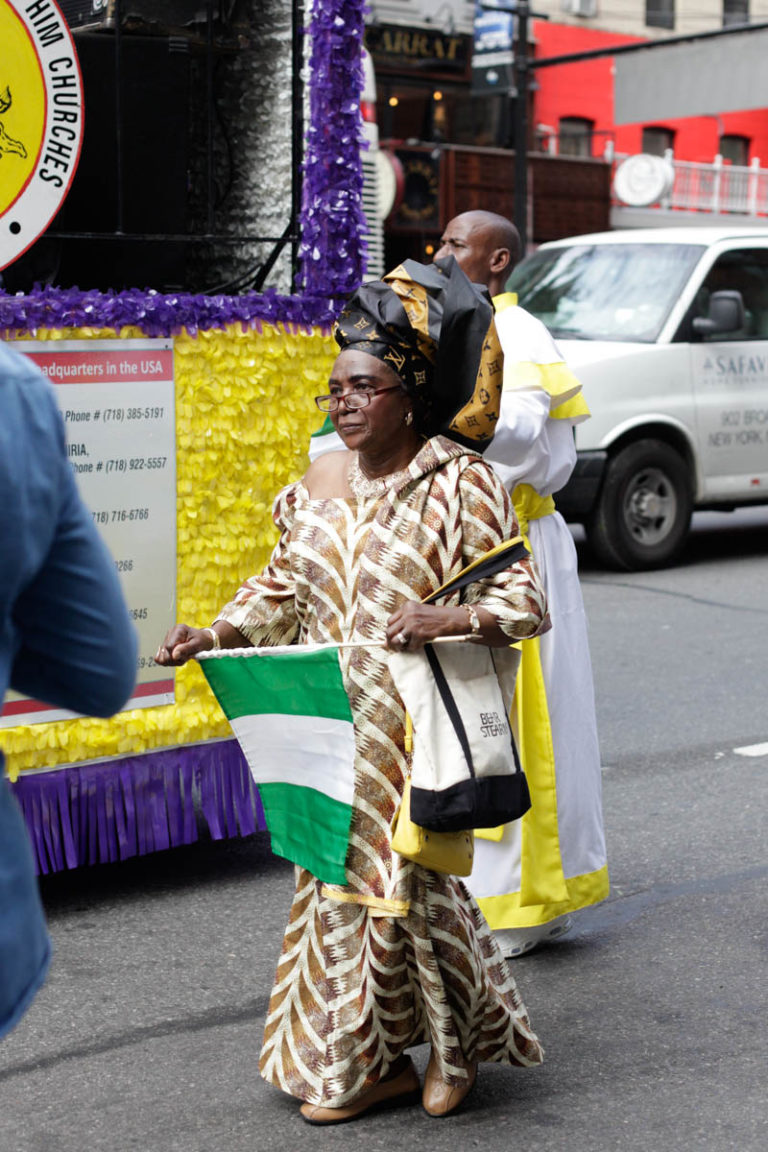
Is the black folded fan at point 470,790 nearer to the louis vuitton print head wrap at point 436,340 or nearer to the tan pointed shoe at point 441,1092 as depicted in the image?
the louis vuitton print head wrap at point 436,340

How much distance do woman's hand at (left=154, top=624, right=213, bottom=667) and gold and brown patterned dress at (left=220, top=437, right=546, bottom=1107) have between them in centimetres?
23

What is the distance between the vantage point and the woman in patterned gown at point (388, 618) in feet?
10.4

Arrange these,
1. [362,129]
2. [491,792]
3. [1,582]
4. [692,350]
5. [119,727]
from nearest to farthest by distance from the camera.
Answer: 1. [1,582]
2. [491,792]
3. [119,727]
4. [362,129]
5. [692,350]

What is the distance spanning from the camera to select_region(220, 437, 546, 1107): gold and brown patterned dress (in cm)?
316

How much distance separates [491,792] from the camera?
3.06 m

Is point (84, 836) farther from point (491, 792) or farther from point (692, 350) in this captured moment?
point (692, 350)

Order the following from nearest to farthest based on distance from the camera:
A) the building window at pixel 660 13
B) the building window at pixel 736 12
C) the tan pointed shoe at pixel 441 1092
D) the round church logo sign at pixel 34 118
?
the tan pointed shoe at pixel 441 1092, the round church logo sign at pixel 34 118, the building window at pixel 660 13, the building window at pixel 736 12

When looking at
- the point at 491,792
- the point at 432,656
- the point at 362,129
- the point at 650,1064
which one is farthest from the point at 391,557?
the point at 362,129

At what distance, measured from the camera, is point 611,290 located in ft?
34.9

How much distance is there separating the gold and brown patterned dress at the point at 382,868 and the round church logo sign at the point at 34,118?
4.75 ft

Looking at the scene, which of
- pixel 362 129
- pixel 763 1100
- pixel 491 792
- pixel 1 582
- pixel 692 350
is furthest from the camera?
pixel 692 350

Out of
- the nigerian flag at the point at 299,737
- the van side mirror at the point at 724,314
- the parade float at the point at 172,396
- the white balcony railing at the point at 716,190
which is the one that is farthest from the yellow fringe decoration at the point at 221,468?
the white balcony railing at the point at 716,190

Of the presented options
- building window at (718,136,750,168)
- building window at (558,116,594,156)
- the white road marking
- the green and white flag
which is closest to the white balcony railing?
building window at (558,116,594,156)

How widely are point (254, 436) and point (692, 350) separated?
6285 millimetres
